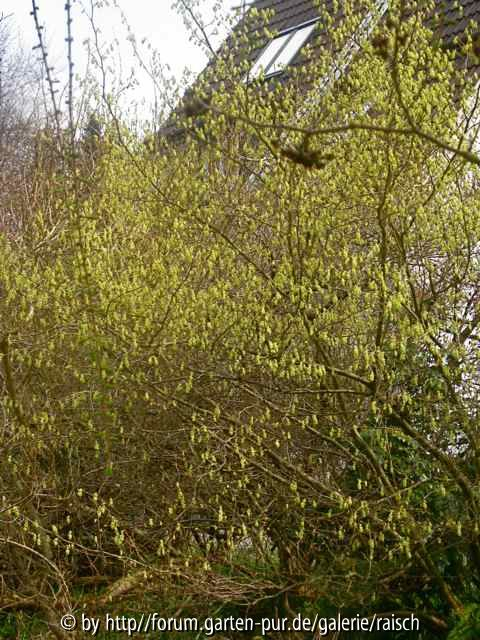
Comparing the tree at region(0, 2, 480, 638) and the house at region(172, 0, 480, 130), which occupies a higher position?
the house at region(172, 0, 480, 130)

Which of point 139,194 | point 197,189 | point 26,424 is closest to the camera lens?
point 26,424

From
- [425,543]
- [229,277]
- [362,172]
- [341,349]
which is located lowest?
[425,543]

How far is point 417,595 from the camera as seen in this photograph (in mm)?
4633

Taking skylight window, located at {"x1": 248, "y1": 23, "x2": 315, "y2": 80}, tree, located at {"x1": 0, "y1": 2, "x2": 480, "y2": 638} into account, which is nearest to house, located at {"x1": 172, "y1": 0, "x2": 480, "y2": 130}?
skylight window, located at {"x1": 248, "y1": 23, "x2": 315, "y2": 80}

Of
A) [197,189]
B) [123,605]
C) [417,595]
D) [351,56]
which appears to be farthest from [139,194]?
[417,595]

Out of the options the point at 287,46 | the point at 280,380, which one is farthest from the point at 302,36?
the point at 280,380

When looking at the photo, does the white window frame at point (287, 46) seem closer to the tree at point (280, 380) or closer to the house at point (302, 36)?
the house at point (302, 36)

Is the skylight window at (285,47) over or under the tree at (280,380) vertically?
over

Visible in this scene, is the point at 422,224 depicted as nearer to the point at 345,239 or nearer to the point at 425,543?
the point at 345,239

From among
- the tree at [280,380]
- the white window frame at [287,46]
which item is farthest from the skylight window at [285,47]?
the tree at [280,380]

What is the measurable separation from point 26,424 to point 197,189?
1.68 metres

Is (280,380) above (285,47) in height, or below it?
below

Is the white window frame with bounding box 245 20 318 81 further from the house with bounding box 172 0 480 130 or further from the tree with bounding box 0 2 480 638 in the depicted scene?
the tree with bounding box 0 2 480 638

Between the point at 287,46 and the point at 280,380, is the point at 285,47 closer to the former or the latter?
the point at 287,46
